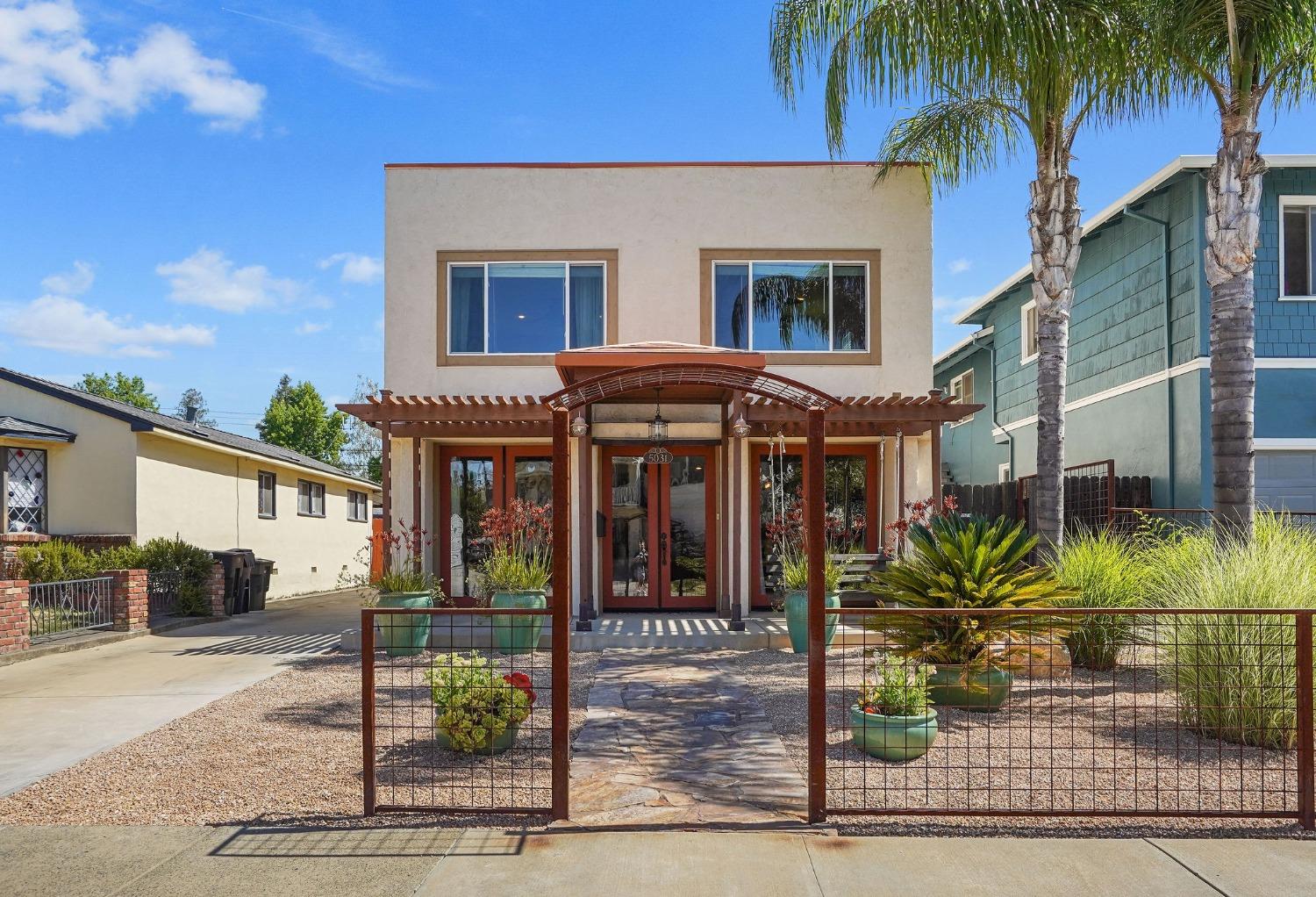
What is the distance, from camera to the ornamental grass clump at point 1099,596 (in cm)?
869

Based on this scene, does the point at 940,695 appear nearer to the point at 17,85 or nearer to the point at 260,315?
the point at 17,85

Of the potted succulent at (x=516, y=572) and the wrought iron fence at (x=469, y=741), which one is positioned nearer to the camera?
the wrought iron fence at (x=469, y=741)

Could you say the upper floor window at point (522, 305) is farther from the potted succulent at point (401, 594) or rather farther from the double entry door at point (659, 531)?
the potted succulent at point (401, 594)

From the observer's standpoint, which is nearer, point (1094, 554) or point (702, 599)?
point (1094, 554)

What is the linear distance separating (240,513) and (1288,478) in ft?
64.4

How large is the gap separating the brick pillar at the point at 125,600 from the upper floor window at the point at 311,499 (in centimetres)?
1060

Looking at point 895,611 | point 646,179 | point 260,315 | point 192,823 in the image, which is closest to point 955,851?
point 895,611

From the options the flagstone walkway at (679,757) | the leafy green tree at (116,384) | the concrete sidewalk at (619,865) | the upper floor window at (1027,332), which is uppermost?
the leafy green tree at (116,384)

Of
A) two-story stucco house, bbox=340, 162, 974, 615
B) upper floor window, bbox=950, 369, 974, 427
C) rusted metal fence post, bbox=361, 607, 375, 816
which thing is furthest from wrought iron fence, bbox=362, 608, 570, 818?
upper floor window, bbox=950, 369, 974, 427

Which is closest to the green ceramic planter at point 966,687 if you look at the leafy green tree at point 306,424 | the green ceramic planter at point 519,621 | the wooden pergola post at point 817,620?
the wooden pergola post at point 817,620

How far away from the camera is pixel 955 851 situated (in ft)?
15.0

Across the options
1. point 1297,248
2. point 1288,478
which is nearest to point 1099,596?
point 1288,478

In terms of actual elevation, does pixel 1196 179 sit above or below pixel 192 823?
above

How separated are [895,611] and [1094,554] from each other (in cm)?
518
